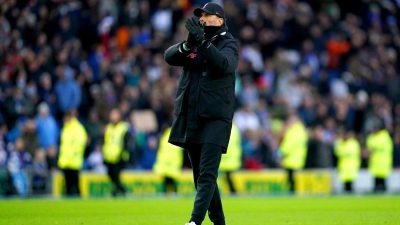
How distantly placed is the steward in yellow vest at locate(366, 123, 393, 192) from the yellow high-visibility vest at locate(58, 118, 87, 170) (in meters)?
8.90

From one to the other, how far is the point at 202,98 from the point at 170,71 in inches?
682

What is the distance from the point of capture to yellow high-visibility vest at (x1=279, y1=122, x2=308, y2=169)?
24.2 metres

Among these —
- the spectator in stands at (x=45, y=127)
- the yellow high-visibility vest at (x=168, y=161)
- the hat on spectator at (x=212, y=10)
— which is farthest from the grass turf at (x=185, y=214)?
the spectator in stands at (x=45, y=127)

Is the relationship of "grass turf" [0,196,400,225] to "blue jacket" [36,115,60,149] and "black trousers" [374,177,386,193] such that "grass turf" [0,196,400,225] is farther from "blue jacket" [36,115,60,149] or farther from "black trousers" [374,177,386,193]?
"black trousers" [374,177,386,193]

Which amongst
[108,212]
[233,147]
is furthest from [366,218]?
[233,147]

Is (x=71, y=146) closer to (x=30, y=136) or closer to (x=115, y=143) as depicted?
(x=115, y=143)

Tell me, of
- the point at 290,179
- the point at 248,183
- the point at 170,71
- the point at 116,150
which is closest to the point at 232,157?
the point at 290,179

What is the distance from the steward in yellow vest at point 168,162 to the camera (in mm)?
22906

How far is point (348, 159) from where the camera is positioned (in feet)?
84.3

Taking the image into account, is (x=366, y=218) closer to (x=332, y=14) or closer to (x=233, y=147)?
(x=233, y=147)

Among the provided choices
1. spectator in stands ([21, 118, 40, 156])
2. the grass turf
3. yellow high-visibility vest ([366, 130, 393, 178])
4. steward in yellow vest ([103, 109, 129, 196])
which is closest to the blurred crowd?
spectator in stands ([21, 118, 40, 156])

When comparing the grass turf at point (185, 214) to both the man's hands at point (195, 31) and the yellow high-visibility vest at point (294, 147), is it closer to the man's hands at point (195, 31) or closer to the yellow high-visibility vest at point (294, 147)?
the man's hands at point (195, 31)

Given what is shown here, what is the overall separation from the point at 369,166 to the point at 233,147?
668 centimetres

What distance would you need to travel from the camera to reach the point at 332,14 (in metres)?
32.5
